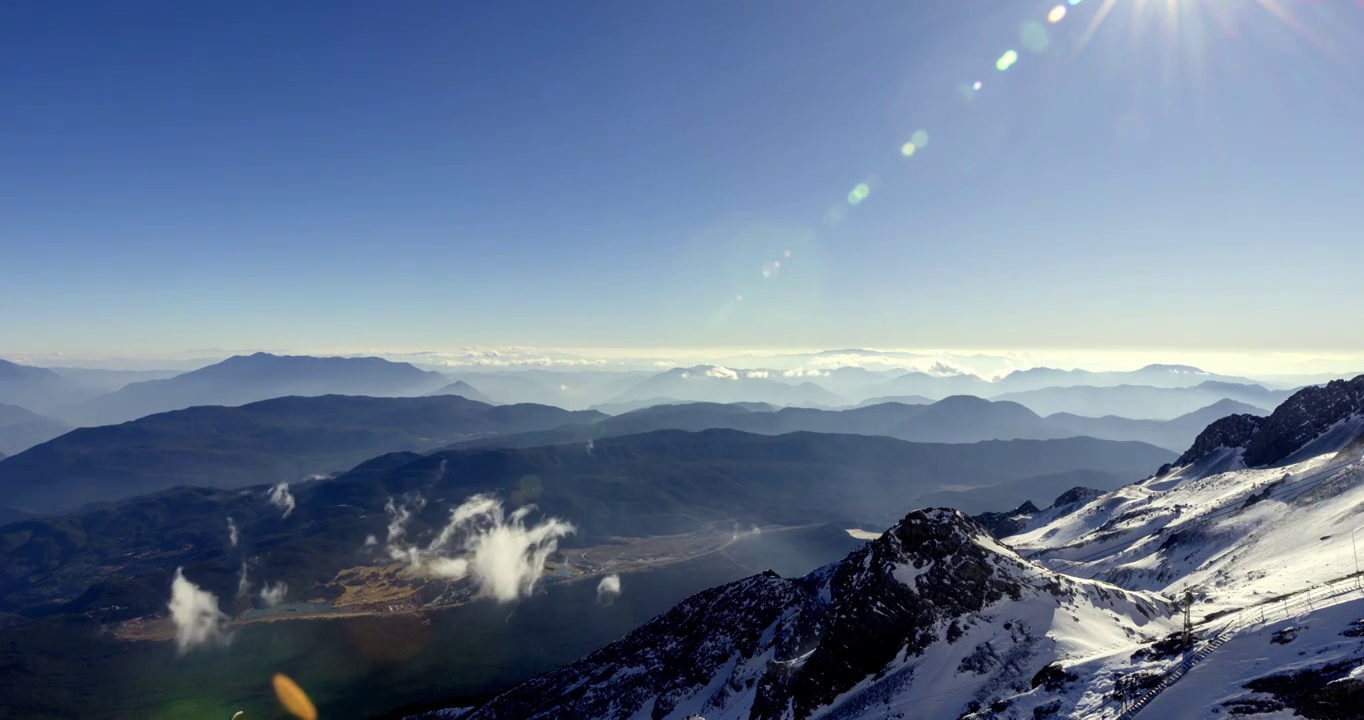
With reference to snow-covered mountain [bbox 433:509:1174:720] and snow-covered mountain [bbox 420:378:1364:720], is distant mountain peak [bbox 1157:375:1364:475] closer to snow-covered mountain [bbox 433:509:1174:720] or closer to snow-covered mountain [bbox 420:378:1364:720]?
snow-covered mountain [bbox 420:378:1364:720]

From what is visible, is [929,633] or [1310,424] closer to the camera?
[929,633]

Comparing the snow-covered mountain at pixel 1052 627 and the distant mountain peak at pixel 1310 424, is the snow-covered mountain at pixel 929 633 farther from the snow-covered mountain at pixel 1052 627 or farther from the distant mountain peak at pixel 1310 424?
the distant mountain peak at pixel 1310 424

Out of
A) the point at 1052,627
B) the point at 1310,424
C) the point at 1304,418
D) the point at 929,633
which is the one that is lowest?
the point at 929,633

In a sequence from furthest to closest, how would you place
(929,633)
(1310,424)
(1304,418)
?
Answer: 1. (1304,418)
2. (1310,424)
3. (929,633)

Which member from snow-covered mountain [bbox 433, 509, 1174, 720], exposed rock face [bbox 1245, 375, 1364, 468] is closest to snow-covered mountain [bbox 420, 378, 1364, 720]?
snow-covered mountain [bbox 433, 509, 1174, 720]

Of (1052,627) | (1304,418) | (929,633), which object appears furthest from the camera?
(1304,418)

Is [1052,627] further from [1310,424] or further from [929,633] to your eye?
[1310,424]

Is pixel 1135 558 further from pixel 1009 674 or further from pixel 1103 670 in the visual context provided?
pixel 1103 670

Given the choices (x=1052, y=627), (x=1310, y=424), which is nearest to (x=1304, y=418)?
(x=1310, y=424)

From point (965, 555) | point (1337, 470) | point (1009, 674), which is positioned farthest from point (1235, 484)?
point (1009, 674)
